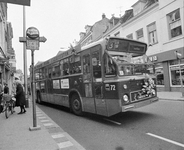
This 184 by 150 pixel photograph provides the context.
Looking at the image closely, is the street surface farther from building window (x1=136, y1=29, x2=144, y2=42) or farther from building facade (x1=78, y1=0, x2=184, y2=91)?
building window (x1=136, y1=29, x2=144, y2=42)

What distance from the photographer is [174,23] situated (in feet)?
48.3

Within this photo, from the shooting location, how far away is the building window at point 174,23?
562 inches

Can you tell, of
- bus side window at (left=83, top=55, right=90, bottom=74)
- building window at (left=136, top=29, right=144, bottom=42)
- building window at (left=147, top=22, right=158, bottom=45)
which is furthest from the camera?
building window at (left=136, top=29, right=144, bottom=42)

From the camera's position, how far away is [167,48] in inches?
604

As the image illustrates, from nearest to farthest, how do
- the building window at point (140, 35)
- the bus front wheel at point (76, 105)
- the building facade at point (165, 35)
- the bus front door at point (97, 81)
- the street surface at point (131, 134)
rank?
the street surface at point (131, 134)
the bus front door at point (97, 81)
the bus front wheel at point (76, 105)
the building facade at point (165, 35)
the building window at point (140, 35)

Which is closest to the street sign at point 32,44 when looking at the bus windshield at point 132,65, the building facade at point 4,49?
the bus windshield at point 132,65

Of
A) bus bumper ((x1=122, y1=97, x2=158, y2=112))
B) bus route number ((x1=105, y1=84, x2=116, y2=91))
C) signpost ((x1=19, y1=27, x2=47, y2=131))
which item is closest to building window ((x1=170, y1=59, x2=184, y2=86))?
bus bumper ((x1=122, y1=97, x2=158, y2=112))

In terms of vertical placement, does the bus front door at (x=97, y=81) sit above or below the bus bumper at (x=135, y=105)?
above

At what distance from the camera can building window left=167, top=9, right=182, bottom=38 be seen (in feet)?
46.9

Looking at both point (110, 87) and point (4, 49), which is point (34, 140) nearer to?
point (110, 87)

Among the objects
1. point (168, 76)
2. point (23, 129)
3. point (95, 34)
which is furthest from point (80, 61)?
point (95, 34)

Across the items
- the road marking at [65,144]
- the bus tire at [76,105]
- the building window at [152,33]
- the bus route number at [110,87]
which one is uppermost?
the building window at [152,33]

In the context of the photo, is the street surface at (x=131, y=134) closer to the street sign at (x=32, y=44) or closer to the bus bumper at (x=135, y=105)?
the bus bumper at (x=135, y=105)

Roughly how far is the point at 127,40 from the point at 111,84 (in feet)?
6.30
